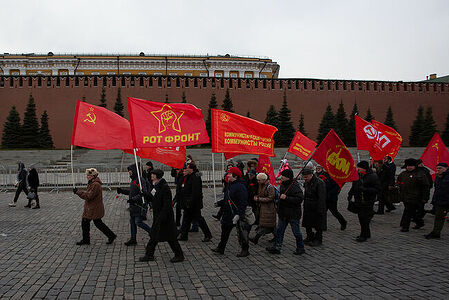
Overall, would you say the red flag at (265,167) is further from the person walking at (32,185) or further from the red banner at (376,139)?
the person walking at (32,185)

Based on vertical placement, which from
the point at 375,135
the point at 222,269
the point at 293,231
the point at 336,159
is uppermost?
the point at 375,135

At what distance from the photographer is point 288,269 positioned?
493cm

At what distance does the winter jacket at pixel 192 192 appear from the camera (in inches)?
249

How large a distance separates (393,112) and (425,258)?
3894 centimetres

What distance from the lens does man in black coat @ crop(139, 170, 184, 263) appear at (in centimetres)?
508

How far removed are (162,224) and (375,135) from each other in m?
6.41

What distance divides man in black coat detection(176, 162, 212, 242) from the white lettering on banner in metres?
4.85

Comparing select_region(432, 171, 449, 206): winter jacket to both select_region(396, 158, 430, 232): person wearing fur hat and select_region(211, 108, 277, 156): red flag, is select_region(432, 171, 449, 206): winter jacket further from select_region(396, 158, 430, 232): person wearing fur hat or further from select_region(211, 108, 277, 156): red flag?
select_region(211, 108, 277, 156): red flag

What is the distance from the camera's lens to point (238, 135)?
23.6ft

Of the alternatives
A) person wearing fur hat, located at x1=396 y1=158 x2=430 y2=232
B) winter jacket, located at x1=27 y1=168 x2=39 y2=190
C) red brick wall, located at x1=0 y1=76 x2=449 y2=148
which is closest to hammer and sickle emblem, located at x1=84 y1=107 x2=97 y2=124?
winter jacket, located at x1=27 y1=168 x2=39 y2=190

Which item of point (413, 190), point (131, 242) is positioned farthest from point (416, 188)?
point (131, 242)

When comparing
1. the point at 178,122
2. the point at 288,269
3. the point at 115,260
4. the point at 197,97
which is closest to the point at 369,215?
the point at 288,269

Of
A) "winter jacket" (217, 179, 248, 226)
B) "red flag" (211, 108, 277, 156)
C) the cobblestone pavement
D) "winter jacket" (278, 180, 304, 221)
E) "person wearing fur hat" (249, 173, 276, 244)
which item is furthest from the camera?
"red flag" (211, 108, 277, 156)

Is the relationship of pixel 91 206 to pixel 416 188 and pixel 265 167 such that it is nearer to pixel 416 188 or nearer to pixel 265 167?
pixel 265 167
